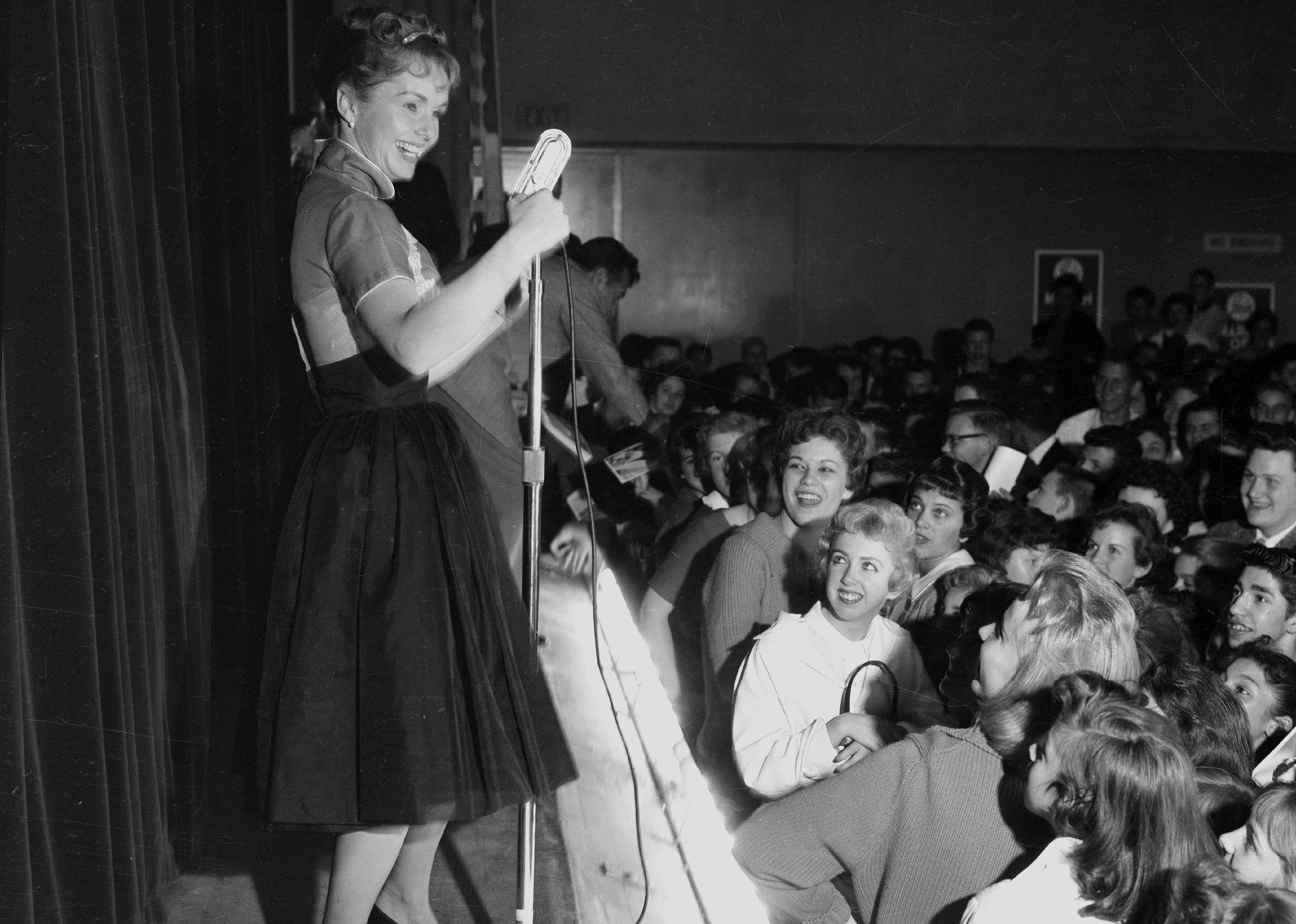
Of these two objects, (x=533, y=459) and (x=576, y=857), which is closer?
(x=533, y=459)

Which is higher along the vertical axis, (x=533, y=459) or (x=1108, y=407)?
(x=533, y=459)

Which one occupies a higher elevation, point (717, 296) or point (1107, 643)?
point (717, 296)

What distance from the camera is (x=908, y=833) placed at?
1.68 metres

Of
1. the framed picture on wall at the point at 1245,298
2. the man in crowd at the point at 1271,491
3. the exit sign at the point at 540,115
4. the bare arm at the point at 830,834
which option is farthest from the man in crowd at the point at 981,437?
the framed picture on wall at the point at 1245,298

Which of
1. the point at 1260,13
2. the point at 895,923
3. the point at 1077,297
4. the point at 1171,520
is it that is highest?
the point at 1260,13

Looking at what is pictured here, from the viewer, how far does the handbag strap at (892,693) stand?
2.24 meters

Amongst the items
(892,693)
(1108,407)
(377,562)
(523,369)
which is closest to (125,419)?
(377,562)

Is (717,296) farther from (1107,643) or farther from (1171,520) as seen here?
(1107,643)

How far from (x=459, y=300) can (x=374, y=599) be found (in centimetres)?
41

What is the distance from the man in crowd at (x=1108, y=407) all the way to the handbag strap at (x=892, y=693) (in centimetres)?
303

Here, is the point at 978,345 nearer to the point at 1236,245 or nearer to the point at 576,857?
the point at 1236,245

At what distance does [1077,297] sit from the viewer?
8.05m

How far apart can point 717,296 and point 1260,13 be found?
3719mm

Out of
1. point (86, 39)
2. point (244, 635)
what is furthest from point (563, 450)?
point (86, 39)
